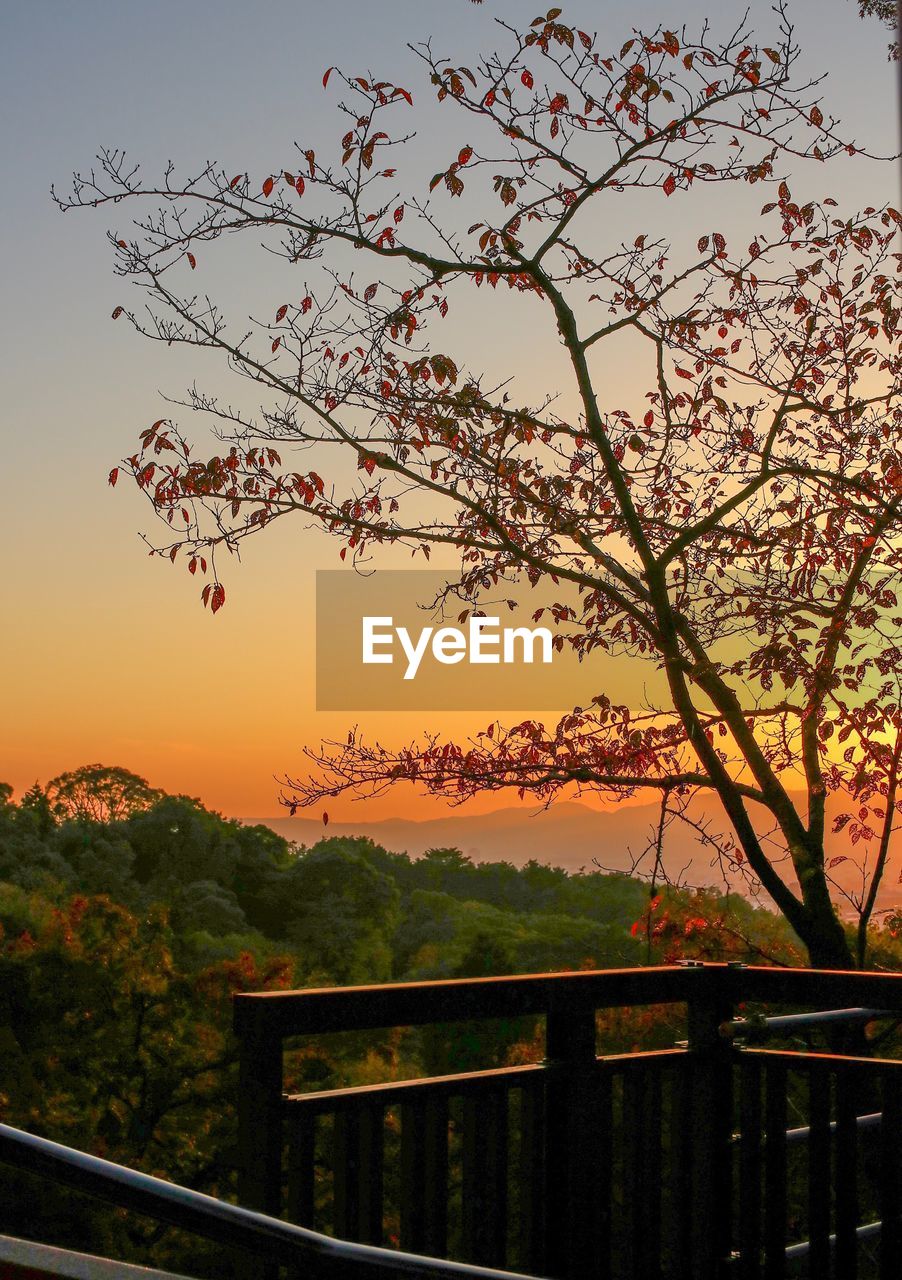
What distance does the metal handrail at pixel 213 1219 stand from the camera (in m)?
0.78

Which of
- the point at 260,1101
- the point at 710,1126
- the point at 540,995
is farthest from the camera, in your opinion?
the point at 710,1126

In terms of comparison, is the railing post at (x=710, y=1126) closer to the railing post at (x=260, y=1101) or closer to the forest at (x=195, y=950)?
the railing post at (x=260, y=1101)

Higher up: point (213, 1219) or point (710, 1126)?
point (213, 1219)

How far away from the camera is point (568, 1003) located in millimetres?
2680

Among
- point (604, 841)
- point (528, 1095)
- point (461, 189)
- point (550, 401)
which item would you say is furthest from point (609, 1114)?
point (461, 189)

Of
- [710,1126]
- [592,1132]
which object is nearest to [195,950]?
[710,1126]

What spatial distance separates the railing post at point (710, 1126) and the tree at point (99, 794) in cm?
2620

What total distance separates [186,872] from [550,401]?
78.0 ft

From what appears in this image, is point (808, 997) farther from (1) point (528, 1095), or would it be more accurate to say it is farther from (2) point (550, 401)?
(2) point (550, 401)

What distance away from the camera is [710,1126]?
3.08 m

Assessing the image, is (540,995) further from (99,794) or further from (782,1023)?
(99,794)

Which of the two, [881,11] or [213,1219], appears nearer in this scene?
[213,1219]

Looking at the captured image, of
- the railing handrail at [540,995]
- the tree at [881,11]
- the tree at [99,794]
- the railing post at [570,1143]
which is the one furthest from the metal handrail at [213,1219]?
the tree at [99,794]

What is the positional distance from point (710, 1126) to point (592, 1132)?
1.70 ft
